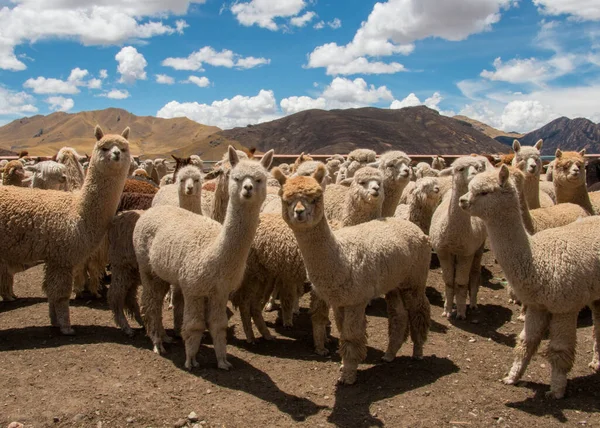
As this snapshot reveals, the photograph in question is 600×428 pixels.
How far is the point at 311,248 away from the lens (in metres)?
5.21

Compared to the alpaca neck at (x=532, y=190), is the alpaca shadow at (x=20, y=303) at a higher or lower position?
lower

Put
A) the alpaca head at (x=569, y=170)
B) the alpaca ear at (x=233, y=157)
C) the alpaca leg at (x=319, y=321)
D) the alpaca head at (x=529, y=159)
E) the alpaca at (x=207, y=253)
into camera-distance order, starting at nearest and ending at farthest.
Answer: the alpaca at (x=207, y=253), the alpaca ear at (x=233, y=157), the alpaca leg at (x=319, y=321), the alpaca head at (x=569, y=170), the alpaca head at (x=529, y=159)

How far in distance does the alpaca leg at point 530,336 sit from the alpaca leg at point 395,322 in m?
1.34

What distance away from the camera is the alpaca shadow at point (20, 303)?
8.17 meters

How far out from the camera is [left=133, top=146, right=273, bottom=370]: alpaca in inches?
216

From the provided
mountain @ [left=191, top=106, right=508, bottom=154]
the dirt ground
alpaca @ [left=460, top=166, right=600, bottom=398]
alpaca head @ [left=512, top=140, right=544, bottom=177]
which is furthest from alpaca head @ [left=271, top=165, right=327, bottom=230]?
mountain @ [left=191, top=106, right=508, bottom=154]

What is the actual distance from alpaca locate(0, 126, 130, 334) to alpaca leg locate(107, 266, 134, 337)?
0.54 meters

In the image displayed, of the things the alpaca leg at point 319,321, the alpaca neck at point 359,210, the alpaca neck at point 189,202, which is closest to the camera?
the alpaca leg at point 319,321

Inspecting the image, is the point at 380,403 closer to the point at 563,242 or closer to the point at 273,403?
the point at 273,403

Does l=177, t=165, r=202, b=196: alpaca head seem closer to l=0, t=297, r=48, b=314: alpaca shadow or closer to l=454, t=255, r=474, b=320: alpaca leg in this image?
l=0, t=297, r=48, b=314: alpaca shadow

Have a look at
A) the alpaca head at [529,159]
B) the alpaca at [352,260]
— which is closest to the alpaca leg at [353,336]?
the alpaca at [352,260]

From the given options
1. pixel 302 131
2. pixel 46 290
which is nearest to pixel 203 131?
pixel 302 131

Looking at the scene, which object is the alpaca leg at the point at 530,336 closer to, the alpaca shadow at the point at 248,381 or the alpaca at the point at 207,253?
the alpaca shadow at the point at 248,381

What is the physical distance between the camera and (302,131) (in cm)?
4188
